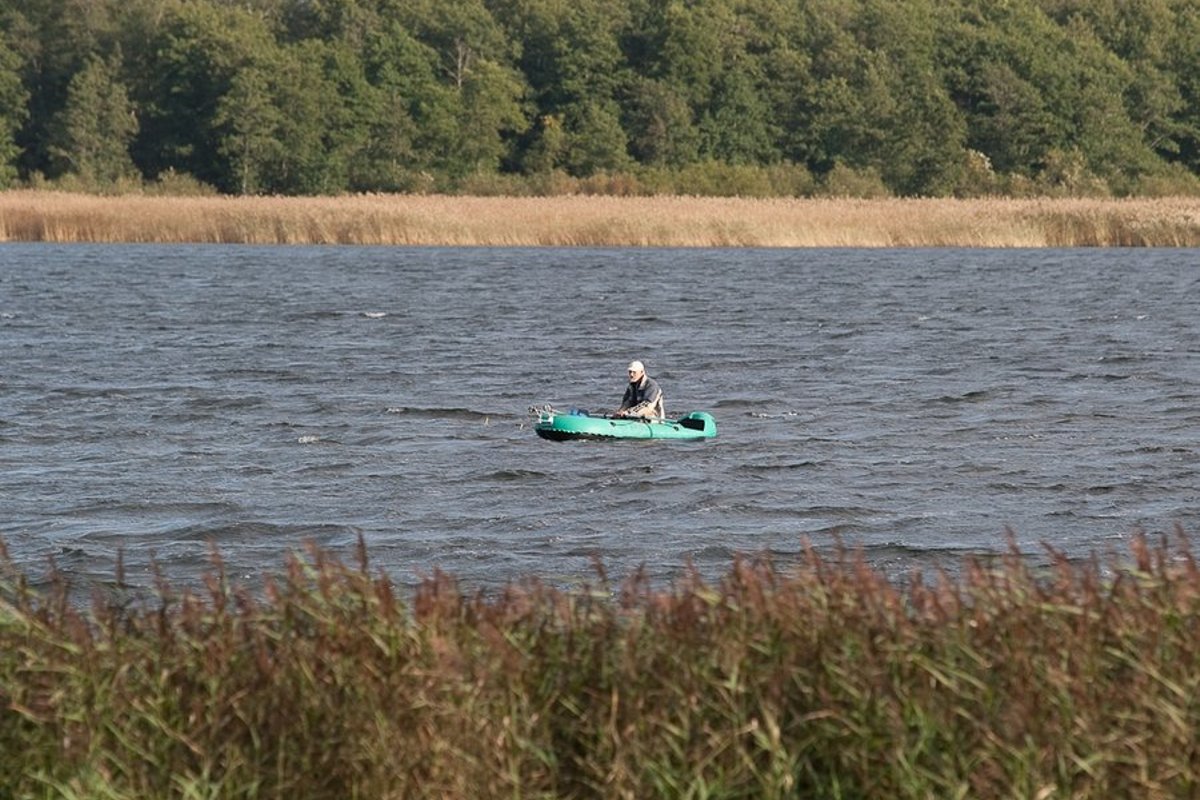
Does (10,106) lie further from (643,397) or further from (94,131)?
(643,397)

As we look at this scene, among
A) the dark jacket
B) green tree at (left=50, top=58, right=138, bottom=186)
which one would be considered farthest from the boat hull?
green tree at (left=50, top=58, right=138, bottom=186)

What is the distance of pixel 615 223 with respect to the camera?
168ft

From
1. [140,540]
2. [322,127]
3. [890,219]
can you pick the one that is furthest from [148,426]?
[322,127]

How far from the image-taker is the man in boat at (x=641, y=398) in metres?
19.7

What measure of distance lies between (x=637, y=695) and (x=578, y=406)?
17.1 m

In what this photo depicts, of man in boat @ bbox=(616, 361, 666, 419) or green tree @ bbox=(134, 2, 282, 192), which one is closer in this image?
man in boat @ bbox=(616, 361, 666, 419)

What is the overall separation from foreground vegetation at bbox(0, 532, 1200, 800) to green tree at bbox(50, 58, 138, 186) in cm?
6913

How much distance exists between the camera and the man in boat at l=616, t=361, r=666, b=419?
Answer: 1966 cm

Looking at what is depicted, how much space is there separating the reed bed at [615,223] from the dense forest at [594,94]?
14676 millimetres

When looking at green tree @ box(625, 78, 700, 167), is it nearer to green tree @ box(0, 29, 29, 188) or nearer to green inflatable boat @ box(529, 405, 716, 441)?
green tree @ box(0, 29, 29, 188)

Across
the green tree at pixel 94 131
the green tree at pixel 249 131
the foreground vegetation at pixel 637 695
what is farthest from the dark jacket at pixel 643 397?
the green tree at pixel 94 131

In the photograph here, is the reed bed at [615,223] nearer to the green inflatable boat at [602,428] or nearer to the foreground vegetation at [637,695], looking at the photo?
the green inflatable boat at [602,428]

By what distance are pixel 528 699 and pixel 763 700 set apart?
0.80 metres

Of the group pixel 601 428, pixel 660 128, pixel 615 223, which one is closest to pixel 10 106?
pixel 660 128
